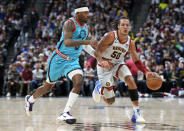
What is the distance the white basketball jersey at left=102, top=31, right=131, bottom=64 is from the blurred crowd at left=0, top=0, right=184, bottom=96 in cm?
667

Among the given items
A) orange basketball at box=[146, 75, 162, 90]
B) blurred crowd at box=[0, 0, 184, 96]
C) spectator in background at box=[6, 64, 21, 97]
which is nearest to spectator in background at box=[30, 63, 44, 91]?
blurred crowd at box=[0, 0, 184, 96]

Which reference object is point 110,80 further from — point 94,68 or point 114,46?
point 94,68

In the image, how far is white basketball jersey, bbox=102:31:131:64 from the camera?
241 inches

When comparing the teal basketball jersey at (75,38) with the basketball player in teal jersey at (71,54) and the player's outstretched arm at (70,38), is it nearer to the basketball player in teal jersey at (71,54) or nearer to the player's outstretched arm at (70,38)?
the basketball player in teal jersey at (71,54)

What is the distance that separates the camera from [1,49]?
17.7 m

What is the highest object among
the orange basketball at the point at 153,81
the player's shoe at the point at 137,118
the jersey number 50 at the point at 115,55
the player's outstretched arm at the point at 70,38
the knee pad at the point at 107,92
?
the player's outstretched arm at the point at 70,38

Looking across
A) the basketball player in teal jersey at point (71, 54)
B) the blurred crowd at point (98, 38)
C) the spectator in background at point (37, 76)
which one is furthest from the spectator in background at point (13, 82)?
the basketball player in teal jersey at point (71, 54)

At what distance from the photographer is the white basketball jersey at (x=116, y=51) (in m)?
6.13

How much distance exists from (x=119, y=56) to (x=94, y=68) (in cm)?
769

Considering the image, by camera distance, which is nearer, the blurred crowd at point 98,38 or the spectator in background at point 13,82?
the blurred crowd at point 98,38

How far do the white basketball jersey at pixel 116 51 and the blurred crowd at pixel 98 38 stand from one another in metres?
6.67

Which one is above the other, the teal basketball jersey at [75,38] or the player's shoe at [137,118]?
the teal basketball jersey at [75,38]

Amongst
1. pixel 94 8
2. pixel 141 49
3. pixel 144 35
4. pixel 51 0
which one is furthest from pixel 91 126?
pixel 51 0

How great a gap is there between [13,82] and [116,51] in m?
8.76
